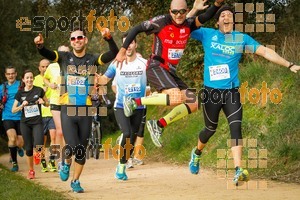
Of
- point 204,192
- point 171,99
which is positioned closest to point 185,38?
point 171,99

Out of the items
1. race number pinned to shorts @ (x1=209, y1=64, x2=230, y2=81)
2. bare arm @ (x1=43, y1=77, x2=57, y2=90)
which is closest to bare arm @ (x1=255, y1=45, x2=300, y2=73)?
race number pinned to shorts @ (x1=209, y1=64, x2=230, y2=81)

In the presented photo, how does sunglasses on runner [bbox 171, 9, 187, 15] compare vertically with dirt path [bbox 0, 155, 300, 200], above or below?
above

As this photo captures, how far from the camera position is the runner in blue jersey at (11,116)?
14359 millimetres

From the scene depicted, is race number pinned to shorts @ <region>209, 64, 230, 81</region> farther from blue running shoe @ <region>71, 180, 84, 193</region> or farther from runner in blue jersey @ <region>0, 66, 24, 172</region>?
runner in blue jersey @ <region>0, 66, 24, 172</region>

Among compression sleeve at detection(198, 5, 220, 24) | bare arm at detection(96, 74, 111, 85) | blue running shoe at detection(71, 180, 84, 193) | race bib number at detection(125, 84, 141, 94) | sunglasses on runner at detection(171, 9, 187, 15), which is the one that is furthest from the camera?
race bib number at detection(125, 84, 141, 94)

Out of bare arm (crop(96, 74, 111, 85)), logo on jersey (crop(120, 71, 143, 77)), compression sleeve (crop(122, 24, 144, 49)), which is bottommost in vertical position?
bare arm (crop(96, 74, 111, 85))

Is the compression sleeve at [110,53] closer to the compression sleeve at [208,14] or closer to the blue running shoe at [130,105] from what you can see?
the blue running shoe at [130,105]

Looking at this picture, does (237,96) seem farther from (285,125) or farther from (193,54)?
(193,54)

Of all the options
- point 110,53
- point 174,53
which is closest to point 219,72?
point 174,53

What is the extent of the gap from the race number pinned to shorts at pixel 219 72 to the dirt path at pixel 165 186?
1.67 metres

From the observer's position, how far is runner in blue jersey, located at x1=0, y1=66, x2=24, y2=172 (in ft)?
47.1

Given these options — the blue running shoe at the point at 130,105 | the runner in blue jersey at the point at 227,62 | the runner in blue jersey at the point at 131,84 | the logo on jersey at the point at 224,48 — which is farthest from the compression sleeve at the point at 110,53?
the runner in blue jersey at the point at 131,84

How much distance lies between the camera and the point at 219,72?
373 inches

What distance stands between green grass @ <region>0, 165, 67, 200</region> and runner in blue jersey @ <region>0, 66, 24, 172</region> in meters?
2.46
